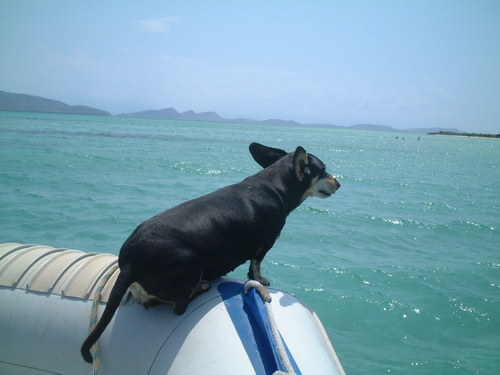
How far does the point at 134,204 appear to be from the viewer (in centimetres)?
1167

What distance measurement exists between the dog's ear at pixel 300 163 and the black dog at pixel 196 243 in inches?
1.8

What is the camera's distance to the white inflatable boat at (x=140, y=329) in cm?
243

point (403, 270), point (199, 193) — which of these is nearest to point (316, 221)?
point (403, 270)

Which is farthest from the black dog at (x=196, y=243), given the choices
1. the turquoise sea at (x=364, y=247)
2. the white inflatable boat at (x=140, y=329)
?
the turquoise sea at (x=364, y=247)

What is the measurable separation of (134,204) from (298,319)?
31.3 feet

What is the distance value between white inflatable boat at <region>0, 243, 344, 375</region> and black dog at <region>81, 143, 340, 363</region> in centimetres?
14

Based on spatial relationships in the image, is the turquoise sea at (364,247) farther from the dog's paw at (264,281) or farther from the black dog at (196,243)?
the black dog at (196,243)

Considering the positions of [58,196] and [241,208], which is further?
[58,196]

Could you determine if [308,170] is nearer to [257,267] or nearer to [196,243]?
[257,267]

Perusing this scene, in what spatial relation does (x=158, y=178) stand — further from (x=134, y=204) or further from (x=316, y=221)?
(x=316, y=221)

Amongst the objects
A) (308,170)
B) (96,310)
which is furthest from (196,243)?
(308,170)

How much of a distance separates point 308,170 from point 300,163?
17 cm

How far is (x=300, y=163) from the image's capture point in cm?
442

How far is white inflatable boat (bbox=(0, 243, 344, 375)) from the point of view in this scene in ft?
7.97
